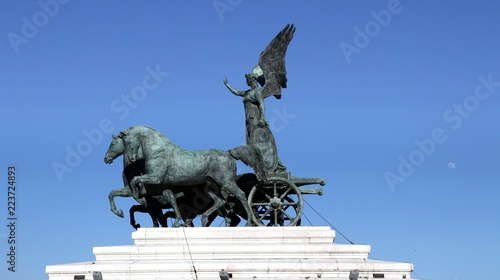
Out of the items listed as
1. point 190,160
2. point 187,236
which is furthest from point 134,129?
point 187,236

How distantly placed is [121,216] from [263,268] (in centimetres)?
538

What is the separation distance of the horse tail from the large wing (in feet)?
9.73

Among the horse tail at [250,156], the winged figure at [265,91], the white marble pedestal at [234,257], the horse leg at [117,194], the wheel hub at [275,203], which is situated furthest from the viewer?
the winged figure at [265,91]

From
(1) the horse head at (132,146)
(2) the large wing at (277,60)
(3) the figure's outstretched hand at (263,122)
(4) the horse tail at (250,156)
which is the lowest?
(4) the horse tail at (250,156)

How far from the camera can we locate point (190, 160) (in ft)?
87.5

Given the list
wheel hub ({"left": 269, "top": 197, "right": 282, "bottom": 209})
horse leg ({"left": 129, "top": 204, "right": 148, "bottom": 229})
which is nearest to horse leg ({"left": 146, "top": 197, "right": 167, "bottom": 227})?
horse leg ({"left": 129, "top": 204, "right": 148, "bottom": 229})

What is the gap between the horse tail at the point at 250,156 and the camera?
1063 inches

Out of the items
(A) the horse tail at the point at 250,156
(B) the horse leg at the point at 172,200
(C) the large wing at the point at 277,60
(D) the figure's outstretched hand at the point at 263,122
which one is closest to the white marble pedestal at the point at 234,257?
(B) the horse leg at the point at 172,200

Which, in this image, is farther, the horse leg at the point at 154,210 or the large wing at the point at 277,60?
the large wing at the point at 277,60

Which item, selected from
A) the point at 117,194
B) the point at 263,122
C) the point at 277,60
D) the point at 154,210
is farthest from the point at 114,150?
the point at 277,60

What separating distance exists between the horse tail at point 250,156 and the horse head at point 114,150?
309cm

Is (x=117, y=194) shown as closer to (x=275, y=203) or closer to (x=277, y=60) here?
(x=275, y=203)

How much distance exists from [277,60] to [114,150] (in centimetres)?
585

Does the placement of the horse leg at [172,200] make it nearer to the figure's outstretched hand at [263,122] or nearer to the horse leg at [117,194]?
the horse leg at [117,194]
